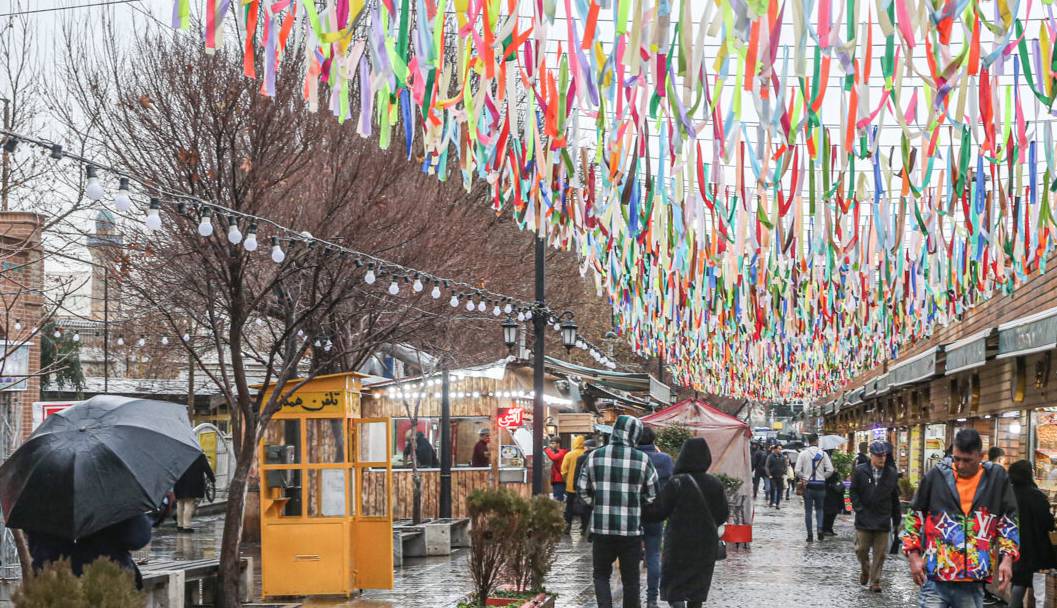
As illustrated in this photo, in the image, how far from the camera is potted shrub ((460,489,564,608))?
11016 millimetres

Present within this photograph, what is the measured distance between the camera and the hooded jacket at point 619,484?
33.8ft

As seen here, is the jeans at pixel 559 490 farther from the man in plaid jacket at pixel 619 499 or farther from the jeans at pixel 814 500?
the man in plaid jacket at pixel 619 499

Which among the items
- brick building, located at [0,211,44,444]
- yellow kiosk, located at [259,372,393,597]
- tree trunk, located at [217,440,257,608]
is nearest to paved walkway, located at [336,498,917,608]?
yellow kiosk, located at [259,372,393,597]

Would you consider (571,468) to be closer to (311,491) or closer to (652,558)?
(311,491)

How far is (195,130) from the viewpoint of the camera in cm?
1288

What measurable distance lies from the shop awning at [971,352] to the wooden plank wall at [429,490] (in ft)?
29.9

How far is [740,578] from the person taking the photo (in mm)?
15883

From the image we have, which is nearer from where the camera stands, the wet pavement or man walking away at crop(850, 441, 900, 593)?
the wet pavement

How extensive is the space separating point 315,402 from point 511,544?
3401 millimetres

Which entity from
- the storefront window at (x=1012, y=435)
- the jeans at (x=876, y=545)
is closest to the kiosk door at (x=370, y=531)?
the jeans at (x=876, y=545)

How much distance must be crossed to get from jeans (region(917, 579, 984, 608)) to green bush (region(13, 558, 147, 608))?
4.66 metres

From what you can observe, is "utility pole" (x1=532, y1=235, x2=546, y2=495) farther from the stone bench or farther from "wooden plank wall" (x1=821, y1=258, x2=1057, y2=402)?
"wooden plank wall" (x1=821, y1=258, x2=1057, y2=402)

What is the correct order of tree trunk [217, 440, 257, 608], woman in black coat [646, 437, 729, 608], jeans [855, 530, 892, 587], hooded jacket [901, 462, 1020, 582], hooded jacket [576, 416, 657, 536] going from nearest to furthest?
hooded jacket [901, 462, 1020, 582]
woman in black coat [646, 437, 729, 608]
hooded jacket [576, 416, 657, 536]
tree trunk [217, 440, 257, 608]
jeans [855, 530, 892, 587]

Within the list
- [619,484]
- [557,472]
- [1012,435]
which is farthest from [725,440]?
[619,484]
